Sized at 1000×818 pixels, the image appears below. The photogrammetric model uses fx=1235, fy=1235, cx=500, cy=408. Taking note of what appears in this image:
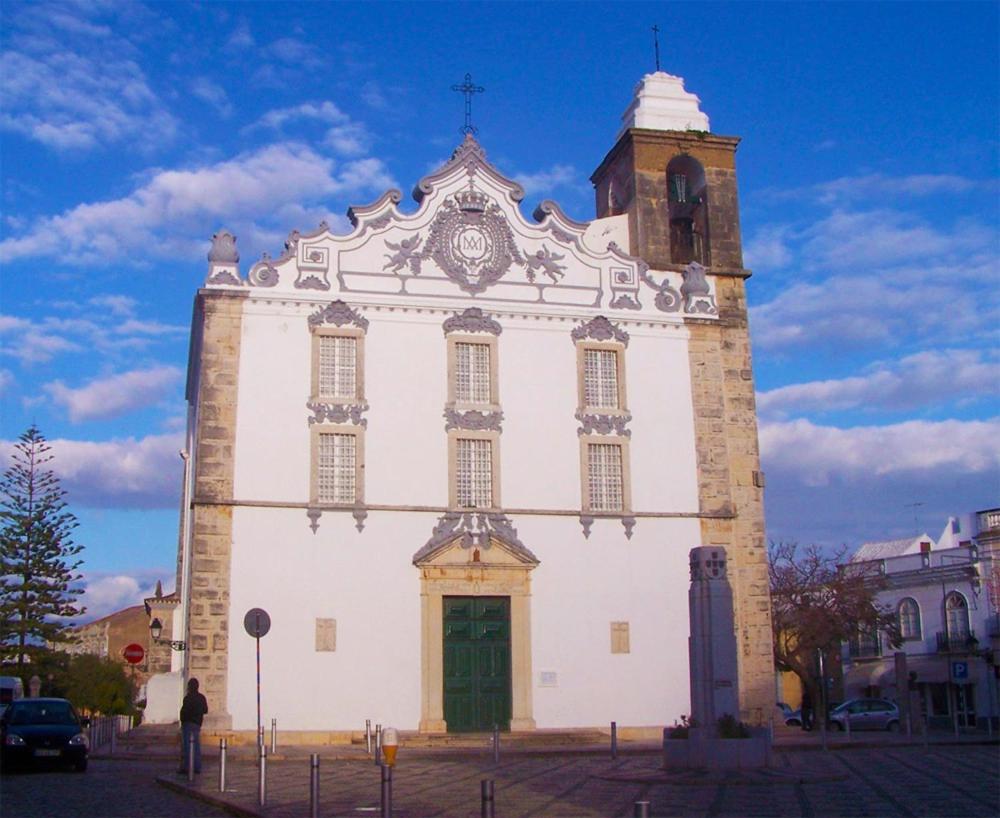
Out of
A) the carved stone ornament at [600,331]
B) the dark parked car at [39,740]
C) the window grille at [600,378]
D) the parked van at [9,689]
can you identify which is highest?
the carved stone ornament at [600,331]

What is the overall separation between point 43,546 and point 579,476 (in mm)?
28378

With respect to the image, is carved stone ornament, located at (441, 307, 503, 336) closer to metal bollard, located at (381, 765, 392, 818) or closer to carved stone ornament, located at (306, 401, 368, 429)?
carved stone ornament, located at (306, 401, 368, 429)

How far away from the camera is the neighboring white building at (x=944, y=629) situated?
45.1 meters

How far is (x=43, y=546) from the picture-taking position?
1909 inches

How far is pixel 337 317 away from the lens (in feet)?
91.8

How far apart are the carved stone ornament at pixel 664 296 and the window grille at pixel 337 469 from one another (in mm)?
8241

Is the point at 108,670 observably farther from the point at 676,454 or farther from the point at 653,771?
the point at 653,771

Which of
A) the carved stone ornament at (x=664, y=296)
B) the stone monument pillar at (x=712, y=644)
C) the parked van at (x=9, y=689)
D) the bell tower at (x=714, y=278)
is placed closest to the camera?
the stone monument pillar at (x=712, y=644)

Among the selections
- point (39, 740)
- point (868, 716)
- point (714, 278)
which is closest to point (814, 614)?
point (868, 716)

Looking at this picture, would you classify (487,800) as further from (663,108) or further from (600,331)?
(663,108)

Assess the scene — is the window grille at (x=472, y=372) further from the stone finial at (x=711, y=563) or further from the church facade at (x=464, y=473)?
the stone finial at (x=711, y=563)

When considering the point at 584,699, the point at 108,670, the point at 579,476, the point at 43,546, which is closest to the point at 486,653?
the point at 584,699

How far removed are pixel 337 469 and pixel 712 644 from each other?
1136 centimetres

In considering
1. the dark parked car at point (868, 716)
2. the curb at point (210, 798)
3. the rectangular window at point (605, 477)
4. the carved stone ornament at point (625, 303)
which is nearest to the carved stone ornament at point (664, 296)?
the carved stone ornament at point (625, 303)
